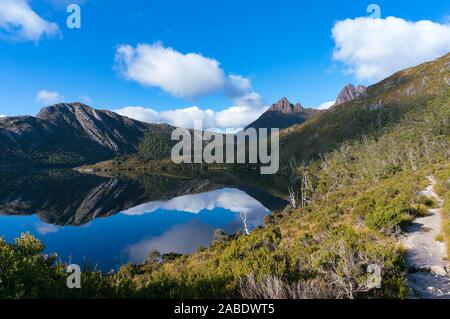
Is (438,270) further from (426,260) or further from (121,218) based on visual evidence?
(121,218)

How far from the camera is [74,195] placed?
12138 cm

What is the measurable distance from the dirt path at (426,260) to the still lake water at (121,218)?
26.7m

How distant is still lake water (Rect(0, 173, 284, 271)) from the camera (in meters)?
58.9

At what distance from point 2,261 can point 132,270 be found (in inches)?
1239

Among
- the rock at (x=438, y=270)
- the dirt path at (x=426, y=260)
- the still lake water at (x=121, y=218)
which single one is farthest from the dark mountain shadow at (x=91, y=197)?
the rock at (x=438, y=270)

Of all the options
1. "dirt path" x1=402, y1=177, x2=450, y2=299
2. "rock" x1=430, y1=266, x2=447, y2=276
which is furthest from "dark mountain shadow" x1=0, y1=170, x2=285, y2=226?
"rock" x1=430, y1=266, x2=447, y2=276

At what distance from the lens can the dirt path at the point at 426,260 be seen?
12047 mm

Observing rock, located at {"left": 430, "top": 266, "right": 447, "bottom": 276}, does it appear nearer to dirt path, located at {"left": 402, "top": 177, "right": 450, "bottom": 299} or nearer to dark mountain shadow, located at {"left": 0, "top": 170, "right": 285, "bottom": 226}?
dirt path, located at {"left": 402, "top": 177, "right": 450, "bottom": 299}

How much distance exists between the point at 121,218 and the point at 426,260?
8308 cm

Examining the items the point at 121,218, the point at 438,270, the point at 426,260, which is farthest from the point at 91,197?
the point at 438,270

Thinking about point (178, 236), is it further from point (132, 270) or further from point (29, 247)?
point (29, 247)

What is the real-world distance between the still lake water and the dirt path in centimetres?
2669

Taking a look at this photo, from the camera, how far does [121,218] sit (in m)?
87.8
